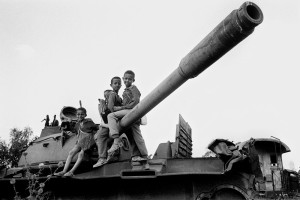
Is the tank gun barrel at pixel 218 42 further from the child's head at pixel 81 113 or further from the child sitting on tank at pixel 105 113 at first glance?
the child's head at pixel 81 113

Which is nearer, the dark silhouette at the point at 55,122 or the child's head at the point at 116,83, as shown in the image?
the child's head at the point at 116,83

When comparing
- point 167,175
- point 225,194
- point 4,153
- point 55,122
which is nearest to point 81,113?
point 167,175

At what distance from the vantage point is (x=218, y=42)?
3547 millimetres

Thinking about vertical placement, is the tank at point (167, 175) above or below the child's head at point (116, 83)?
below

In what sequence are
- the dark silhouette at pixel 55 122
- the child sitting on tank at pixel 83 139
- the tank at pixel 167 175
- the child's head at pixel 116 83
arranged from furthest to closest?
the dark silhouette at pixel 55 122 < the child's head at pixel 116 83 < the child sitting on tank at pixel 83 139 < the tank at pixel 167 175

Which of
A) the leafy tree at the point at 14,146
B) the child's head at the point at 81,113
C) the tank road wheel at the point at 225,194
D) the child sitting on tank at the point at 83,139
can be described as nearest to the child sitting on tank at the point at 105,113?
the child sitting on tank at the point at 83,139

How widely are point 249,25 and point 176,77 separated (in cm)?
150

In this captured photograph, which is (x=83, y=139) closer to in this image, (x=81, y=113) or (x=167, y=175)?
(x=81, y=113)

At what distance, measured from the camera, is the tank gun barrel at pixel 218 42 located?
10.7 ft

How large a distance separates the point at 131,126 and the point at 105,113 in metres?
0.67

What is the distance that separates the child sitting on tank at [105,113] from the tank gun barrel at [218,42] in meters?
2.19

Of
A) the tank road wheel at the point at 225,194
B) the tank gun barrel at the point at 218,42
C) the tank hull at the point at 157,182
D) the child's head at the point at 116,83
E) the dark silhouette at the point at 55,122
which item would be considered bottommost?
the tank road wheel at the point at 225,194

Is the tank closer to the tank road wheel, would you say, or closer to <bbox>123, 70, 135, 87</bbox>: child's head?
the tank road wheel

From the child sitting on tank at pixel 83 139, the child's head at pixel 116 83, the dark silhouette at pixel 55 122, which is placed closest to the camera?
the child sitting on tank at pixel 83 139
